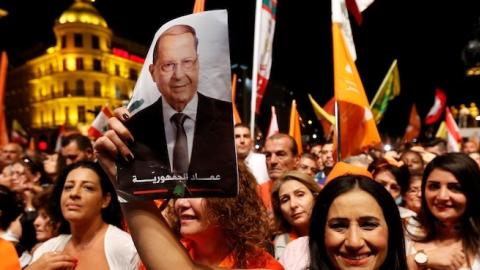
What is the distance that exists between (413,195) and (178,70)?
4085 millimetres

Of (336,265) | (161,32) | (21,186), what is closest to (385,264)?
(336,265)

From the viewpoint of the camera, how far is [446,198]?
3.67m

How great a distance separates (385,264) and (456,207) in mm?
1327

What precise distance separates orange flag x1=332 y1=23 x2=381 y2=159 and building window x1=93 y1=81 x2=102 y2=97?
69.5m

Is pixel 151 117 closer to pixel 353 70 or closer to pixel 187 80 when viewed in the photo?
pixel 187 80

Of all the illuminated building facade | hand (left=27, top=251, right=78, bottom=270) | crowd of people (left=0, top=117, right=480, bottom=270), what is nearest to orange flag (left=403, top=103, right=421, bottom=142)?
crowd of people (left=0, top=117, right=480, bottom=270)

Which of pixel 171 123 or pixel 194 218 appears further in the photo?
pixel 194 218

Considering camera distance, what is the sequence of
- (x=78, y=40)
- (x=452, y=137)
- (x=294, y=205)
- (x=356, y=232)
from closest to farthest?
(x=356, y=232) → (x=294, y=205) → (x=452, y=137) → (x=78, y=40)

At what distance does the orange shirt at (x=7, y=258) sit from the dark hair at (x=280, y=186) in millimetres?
2296

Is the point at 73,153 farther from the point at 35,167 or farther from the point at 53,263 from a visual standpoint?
the point at 53,263

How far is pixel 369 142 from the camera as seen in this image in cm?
592

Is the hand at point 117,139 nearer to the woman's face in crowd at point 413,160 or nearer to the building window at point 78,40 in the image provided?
the woman's face in crowd at point 413,160

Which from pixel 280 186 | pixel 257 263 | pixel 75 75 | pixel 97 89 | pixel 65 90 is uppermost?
pixel 75 75

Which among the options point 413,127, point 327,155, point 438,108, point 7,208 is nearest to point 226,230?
point 7,208
